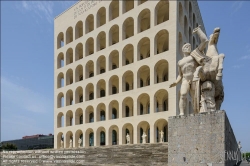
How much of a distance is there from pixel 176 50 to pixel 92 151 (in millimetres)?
12957

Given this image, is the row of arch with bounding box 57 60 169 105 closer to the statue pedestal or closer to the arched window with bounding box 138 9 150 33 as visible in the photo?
the arched window with bounding box 138 9 150 33

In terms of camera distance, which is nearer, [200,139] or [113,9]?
[200,139]

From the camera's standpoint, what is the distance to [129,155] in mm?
18531

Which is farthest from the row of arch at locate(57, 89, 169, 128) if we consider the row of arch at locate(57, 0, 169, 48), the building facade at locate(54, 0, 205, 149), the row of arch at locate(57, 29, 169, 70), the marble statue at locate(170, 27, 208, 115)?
the marble statue at locate(170, 27, 208, 115)

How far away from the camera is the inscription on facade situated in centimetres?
3666

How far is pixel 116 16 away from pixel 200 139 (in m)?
29.1

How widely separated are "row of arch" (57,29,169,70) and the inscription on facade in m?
4.54

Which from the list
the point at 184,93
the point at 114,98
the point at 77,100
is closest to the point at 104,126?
the point at 114,98

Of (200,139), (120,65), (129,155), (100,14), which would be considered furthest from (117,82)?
(200,139)

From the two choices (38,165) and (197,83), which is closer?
(197,83)

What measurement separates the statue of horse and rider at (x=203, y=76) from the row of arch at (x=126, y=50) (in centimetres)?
1716

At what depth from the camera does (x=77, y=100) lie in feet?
120

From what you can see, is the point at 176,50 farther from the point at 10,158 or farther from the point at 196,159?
the point at 10,158

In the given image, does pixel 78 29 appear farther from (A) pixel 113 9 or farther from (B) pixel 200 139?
(B) pixel 200 139
